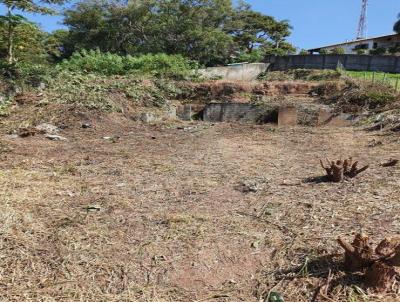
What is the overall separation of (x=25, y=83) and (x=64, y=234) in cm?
713

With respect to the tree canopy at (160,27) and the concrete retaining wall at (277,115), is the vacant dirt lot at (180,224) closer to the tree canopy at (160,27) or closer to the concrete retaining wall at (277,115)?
the concrete retaining wall at (277,115)

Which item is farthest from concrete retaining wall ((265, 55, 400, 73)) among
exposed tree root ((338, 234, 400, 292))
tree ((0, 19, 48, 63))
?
exposed tree root ((338, 234, 400, 292))

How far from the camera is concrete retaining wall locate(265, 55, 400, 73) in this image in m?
18.7

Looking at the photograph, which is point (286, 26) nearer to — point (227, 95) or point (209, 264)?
point (227, 95)

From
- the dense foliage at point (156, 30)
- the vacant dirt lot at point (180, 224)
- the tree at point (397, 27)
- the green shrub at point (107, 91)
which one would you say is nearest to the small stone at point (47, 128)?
the green shrub at point (107, 91)

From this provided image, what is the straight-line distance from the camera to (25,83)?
916 cm

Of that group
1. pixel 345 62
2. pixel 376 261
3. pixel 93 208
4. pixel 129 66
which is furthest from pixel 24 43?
pixel 376 261

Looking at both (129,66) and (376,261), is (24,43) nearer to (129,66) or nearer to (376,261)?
(129,66)

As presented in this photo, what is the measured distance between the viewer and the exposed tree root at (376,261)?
2.18 m

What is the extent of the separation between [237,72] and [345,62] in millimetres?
5780

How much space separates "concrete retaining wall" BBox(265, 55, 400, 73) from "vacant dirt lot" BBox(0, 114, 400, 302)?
47.8 feet

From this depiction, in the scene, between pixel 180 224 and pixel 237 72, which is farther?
pixel 237 72

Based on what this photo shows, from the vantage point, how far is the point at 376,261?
2213 millimetres

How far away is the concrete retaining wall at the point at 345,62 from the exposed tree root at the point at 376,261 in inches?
684
